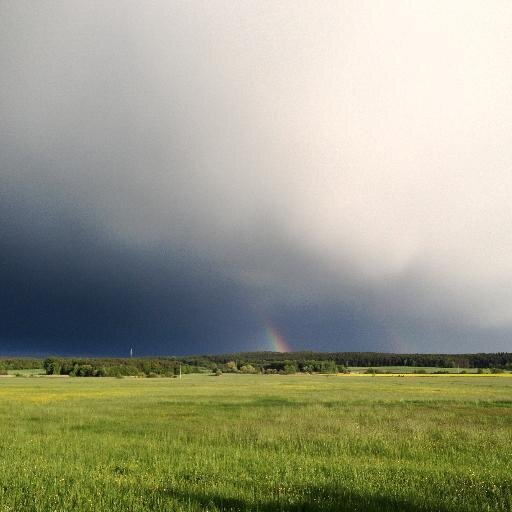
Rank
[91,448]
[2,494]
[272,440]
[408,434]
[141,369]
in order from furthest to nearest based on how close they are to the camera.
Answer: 1. [141,369]
2. [408,434]
3. [272,440]
4. [91,448]
5. [2,494]

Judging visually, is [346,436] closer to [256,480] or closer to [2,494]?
[256,480]

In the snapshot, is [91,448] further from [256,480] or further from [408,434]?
[408,434]

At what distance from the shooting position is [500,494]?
12750mm

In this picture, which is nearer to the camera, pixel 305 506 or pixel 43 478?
pixel 305 506

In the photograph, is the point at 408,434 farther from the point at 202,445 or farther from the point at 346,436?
the point at 202,445

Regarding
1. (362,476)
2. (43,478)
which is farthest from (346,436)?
(43,478)

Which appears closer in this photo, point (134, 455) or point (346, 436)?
point (134, 455)

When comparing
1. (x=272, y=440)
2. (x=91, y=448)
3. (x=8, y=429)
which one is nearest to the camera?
(x=91, y=448)

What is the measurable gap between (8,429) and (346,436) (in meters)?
18.7

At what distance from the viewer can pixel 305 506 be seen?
463 inches

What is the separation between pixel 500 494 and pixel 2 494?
12.8 meters

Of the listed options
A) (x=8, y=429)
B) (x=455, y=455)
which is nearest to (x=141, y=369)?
(x=8, y=429)

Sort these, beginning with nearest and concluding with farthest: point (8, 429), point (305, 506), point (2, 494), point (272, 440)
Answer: point (305, 506) → point (2, 494) → point (272, 440) → point (8, 429)

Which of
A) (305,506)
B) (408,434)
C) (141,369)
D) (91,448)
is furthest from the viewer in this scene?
(141,369)
